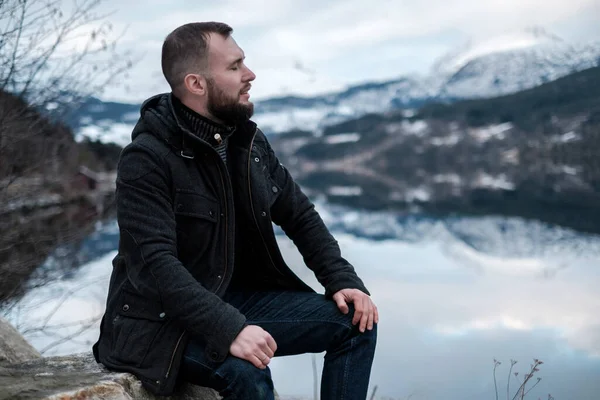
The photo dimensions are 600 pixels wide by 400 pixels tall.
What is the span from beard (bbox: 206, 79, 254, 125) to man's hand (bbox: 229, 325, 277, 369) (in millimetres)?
845

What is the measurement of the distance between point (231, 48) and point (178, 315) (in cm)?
103

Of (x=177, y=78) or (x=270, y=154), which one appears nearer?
(x=177, y=78)

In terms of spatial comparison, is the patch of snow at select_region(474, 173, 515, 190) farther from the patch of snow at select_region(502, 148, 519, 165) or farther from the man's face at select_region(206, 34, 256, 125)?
the man's face at select_region(206, 34, 256, 125)

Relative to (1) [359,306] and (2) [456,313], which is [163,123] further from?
(2) [456,313]

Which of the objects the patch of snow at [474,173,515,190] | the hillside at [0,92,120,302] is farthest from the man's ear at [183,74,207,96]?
the patch of snow at [474,173,515,190]

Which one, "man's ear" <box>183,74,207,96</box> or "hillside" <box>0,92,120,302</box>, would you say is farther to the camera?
"hillside" <box>0,92,120,302</box>

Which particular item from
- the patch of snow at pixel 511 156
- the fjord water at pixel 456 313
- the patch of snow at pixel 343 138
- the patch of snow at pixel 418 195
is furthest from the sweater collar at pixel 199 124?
the patch of snow at pixel 343 138

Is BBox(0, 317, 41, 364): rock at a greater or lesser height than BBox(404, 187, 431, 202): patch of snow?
lesser

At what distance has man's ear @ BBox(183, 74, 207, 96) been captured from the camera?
273 cm

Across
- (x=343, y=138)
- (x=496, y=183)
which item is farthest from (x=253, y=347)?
(x=343, y=138)

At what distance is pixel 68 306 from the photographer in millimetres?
11320

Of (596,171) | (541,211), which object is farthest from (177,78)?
(596,171)

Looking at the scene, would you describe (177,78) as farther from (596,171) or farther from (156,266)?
(596,171)

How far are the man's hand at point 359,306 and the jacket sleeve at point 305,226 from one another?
0.19 meters
